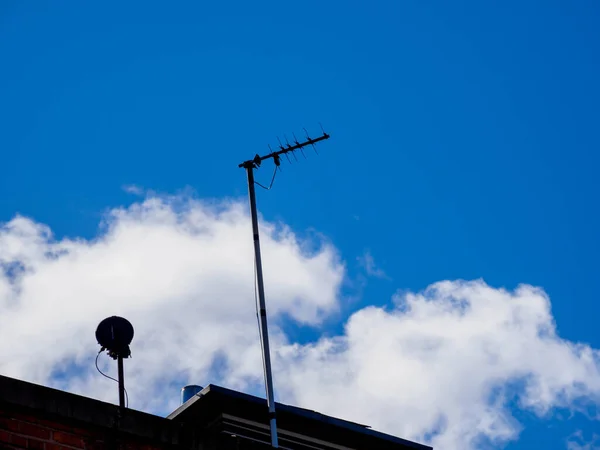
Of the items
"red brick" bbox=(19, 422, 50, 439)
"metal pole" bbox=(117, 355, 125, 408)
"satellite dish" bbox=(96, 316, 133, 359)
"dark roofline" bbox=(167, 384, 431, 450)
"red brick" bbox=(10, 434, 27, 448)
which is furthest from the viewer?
"dark roofline" bbox=(167, 384, 431, 450)

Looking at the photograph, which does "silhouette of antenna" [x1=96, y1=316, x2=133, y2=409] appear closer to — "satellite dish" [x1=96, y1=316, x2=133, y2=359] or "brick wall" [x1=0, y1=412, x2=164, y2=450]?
"satellite dish" [x1=96, y1=316, x2=133, y2=359]

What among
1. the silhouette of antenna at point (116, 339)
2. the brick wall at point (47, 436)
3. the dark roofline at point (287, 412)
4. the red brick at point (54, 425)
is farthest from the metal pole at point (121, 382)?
the dark roofline at point (287, 412)

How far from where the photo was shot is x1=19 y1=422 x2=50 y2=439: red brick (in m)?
10.9

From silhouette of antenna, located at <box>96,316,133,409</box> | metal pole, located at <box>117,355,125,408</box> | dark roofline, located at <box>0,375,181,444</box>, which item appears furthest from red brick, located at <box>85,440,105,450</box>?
silhouette of antenna, located at <box>96,316,133,409</box>

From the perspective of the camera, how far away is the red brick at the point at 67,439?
1105 cm

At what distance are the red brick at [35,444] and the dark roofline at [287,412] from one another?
6069 millimetres

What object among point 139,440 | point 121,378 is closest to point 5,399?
point 139,440

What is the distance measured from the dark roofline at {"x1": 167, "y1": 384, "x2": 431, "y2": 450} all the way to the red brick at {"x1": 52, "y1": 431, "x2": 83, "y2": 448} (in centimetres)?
575

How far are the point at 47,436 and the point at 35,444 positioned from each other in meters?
0.15

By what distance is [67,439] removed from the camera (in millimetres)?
11117

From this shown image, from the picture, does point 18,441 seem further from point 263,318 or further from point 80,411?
point 263,318

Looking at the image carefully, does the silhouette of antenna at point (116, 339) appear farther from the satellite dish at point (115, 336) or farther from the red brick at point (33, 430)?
the red brick at point (33, 430)

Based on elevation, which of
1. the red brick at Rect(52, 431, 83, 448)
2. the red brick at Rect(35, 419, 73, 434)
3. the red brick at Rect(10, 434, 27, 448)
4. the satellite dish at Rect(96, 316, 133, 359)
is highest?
the satellite dish at Rect(96, 316, 133, 359)

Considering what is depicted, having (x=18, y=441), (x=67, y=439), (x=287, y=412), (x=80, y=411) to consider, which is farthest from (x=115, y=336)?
(x=287, y=412)
